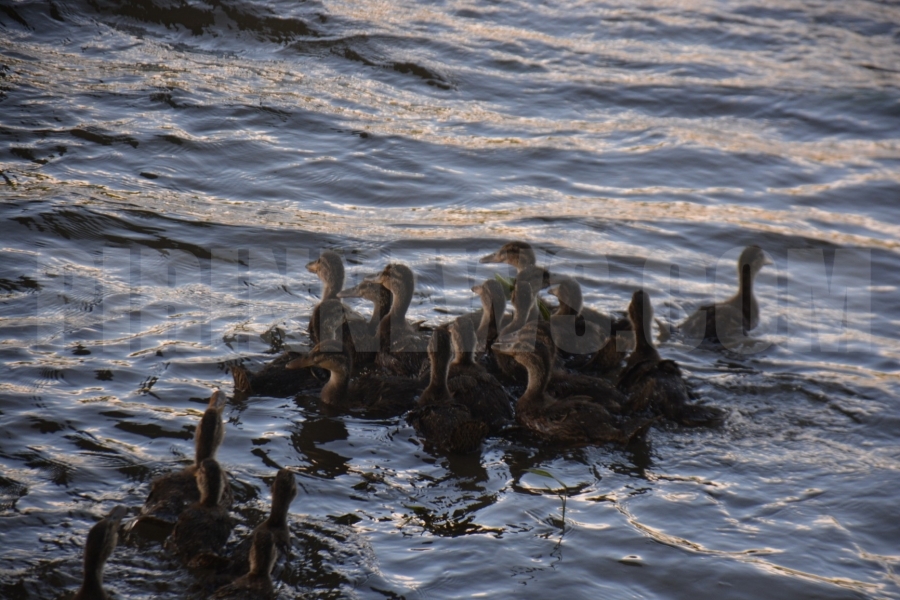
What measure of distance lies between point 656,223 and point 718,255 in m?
0.78

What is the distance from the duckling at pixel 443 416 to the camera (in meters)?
6.00

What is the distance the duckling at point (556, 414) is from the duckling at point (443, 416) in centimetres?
42

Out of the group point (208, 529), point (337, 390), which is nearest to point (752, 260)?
point (337, 390)

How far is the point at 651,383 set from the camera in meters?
6.47

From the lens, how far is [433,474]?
5.82m

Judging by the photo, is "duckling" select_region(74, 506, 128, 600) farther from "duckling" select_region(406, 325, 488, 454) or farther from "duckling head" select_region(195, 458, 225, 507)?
"duckling" select_region(406, 325, 488, 454)

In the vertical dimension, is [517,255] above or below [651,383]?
above

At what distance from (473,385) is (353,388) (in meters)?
0.81

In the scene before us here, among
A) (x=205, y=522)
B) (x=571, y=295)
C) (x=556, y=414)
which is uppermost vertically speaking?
(x=571, y=295)

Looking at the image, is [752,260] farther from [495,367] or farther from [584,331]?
[495,367]

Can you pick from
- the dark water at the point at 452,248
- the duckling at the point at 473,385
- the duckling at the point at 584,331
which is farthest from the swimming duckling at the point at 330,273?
the duckling at the point at 584,331

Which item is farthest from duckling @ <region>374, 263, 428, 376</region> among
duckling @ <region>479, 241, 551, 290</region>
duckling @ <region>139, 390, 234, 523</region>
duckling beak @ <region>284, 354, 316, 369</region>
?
duckling @ <region>139, 390, 234, 523</region>

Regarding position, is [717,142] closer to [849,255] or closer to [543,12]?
[849,255]

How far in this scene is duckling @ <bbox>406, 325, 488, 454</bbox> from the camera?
236 inches
